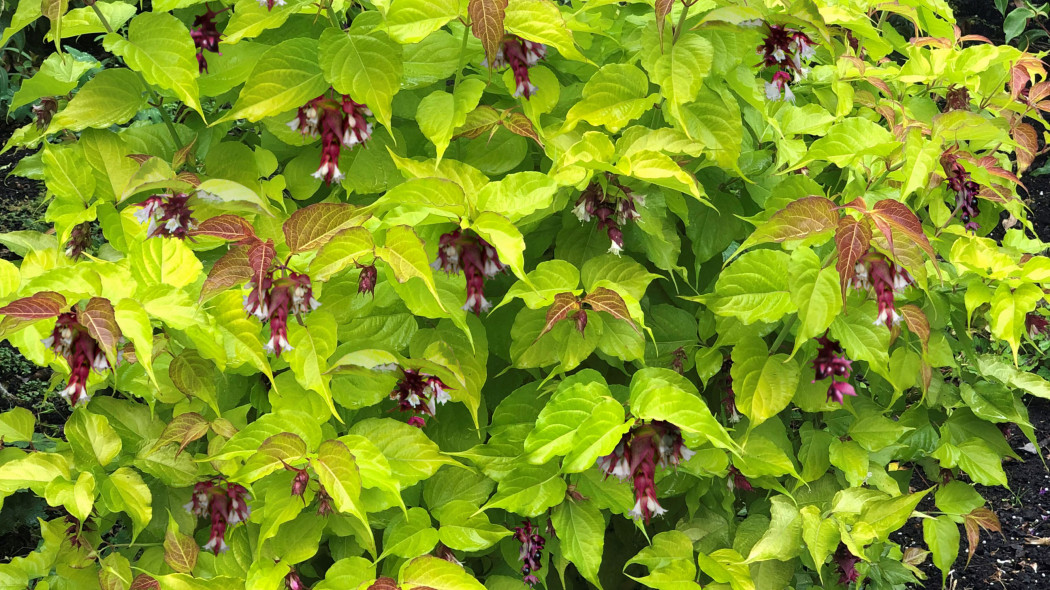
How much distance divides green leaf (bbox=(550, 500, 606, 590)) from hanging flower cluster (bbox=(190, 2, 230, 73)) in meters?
1.20

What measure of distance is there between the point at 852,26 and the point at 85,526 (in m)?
2.03

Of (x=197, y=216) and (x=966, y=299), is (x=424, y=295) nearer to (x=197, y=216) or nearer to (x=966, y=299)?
(x=197, y=216)

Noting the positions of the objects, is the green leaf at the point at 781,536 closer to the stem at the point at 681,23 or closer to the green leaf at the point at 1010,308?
the green leaf at the point at 1010,308

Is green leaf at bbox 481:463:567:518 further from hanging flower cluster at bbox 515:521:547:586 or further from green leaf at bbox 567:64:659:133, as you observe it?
green leaf at bbox 567:64:659:133

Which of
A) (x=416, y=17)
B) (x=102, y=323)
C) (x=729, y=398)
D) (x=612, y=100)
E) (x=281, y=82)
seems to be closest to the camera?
(x=102, y=323)

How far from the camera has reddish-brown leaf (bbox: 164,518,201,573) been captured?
175cm

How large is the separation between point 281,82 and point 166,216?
1.08 ft

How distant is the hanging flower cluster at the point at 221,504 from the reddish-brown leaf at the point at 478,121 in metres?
0.82

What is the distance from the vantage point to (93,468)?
1.76 metres

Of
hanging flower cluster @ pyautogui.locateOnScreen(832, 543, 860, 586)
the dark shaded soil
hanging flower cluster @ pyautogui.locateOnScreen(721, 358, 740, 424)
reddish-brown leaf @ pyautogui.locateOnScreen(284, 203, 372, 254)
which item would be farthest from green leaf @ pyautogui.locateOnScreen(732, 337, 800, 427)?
the dark shaded soil

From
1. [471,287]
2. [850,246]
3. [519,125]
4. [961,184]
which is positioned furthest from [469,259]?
[961,184]

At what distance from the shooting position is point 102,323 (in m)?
1.37

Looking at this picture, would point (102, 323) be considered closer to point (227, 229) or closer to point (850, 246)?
point (227, 229)

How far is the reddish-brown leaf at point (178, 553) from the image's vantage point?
1.75m
